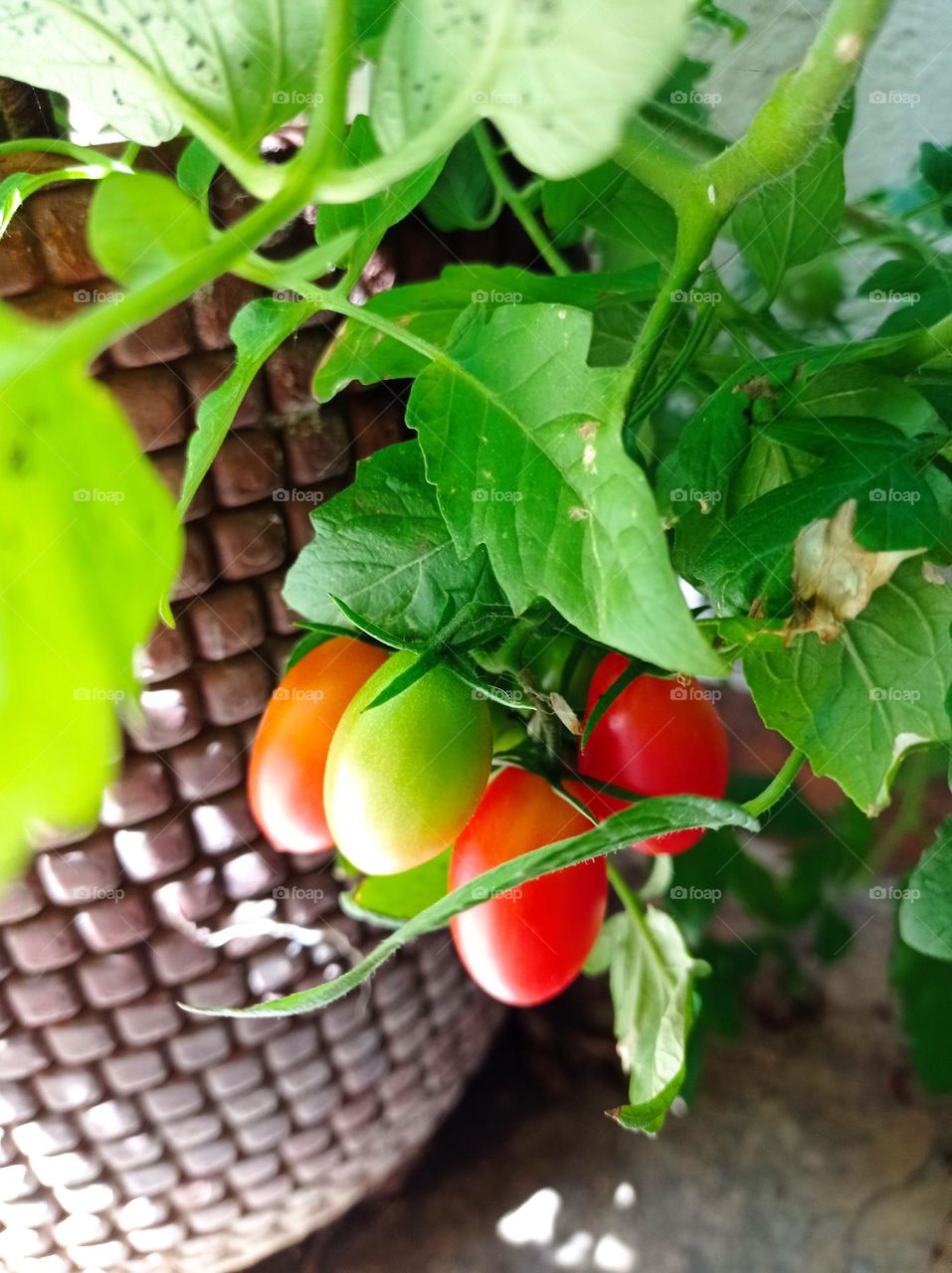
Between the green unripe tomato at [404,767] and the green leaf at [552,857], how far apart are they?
0.04 metres

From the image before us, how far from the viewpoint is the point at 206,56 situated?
0.14 metres

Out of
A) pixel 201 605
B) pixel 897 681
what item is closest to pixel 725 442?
pixel 897 681

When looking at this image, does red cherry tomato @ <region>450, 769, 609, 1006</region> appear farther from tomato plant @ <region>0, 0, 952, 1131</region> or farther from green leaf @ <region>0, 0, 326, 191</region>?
green leaf @ <region>0, 0, 326, 191</region>

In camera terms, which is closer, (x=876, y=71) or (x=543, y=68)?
(x=543, y=68)

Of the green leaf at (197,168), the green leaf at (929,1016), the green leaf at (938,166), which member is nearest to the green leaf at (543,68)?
the green leaf at (197,168)

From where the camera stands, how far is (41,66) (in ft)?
0.55

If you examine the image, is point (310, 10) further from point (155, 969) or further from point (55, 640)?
point (155, 969)

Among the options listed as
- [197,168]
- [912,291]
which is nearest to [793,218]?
[912,291]

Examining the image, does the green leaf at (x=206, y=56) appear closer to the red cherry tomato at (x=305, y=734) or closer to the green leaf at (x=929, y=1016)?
the red cherry tomato at (x=305, y=734)

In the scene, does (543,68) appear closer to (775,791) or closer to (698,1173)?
(775,791)

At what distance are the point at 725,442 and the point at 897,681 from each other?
6 centimetres

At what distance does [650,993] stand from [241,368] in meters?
0.19

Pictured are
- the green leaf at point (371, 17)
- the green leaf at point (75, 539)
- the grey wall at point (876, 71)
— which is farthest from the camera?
the grey wall at point (876, 71)

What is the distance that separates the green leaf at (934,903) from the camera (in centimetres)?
20
